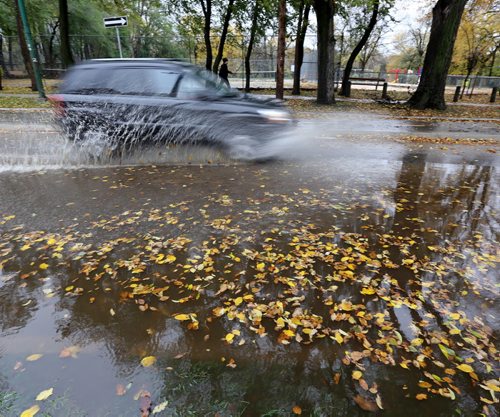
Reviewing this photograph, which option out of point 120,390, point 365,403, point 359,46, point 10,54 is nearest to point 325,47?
point 359,46

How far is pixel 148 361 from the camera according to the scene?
8.23 feet

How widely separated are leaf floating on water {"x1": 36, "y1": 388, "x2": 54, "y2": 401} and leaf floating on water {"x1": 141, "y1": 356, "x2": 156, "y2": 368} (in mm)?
586

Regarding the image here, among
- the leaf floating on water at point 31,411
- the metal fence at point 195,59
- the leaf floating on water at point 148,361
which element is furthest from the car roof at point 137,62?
the metal fence at point 195,59

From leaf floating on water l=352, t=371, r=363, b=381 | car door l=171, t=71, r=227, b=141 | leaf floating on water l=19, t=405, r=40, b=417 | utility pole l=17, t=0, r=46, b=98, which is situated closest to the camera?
leaf floating on water l=19, t=405, r=40, b=417

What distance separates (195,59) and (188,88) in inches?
1152

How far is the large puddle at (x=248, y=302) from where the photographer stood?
228 centimetres

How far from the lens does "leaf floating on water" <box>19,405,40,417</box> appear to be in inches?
82.9

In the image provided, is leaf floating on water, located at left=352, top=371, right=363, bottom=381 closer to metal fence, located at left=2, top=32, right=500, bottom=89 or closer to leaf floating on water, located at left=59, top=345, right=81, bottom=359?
leaf floating on water, located at left=59, top=345, right=81, bottom=359

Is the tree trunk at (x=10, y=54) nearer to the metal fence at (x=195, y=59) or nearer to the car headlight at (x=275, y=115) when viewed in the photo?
the metal fence at (x=195, y=59)

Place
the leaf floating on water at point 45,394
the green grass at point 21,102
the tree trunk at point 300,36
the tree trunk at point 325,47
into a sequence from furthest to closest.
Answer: the tree trunk at point 300,36 < the tree trunk at point 325,47 < the green grass at point 21,102 < the leaf floating on water at point 45,394

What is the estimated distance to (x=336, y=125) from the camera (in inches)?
459

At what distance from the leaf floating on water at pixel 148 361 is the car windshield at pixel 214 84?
5.40m

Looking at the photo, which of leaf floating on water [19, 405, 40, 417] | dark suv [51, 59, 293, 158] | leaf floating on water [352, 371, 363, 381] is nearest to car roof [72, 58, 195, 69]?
dark suv [51, 59, 293, 158]

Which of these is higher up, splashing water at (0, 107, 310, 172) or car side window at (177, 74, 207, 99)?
car side window at (177, 74, 207, 99)
